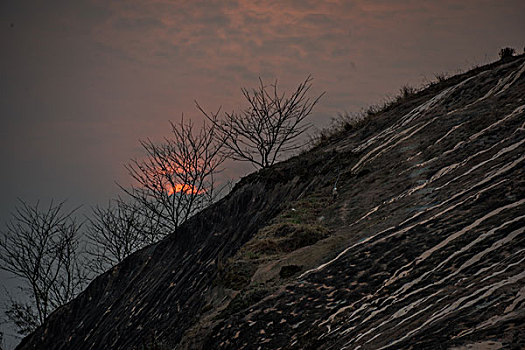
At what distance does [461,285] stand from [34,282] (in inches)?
1279

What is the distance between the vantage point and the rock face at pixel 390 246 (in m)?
4.85

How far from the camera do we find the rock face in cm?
485

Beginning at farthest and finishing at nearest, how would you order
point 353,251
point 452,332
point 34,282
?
1. point 34,282
2. point 353,251
3. point 452,332

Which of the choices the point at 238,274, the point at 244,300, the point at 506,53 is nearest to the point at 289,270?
the point at 244,300

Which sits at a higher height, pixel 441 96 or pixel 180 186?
pixel 180 186

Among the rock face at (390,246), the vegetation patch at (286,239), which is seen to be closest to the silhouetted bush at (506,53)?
the rock face at (390,246)

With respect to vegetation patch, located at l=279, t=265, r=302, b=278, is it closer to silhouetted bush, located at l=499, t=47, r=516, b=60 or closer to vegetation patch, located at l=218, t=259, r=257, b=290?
vegetation patch, located at l=218, t=259, r=257, b=290

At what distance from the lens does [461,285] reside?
5.06m

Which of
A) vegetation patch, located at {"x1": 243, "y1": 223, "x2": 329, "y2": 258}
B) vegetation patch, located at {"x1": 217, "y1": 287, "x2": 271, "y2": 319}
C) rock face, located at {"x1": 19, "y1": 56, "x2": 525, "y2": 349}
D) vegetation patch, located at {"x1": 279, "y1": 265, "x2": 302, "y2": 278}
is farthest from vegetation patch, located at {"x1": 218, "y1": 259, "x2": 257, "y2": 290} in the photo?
vegetation patch, located at {"x1": 279, "y1": 265, "x2": 302, "y2": 278}

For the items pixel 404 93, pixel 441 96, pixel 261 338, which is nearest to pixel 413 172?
pixel 441 96

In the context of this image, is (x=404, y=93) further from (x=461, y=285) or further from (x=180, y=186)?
(x=180, y=186)

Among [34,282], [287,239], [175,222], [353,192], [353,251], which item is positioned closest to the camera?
[353,251]

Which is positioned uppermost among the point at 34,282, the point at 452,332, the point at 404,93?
the point at 34,282

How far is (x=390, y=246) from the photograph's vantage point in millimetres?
6859
